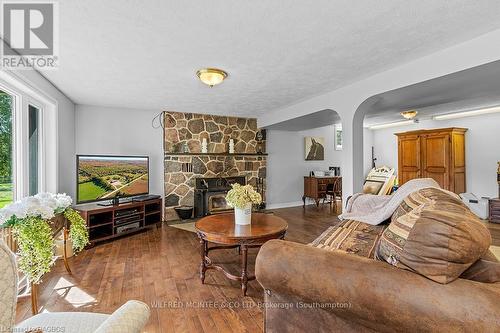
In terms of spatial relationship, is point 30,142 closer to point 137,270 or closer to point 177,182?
point 137,270

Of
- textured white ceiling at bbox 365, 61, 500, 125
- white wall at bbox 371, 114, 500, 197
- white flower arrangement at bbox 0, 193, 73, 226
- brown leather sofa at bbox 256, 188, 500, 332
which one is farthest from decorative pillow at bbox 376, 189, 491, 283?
white wall at bbox 371, 114, 500, 197

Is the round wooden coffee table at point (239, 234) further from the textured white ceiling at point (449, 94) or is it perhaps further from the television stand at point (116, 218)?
the textured white ceiling at point (449, 94)

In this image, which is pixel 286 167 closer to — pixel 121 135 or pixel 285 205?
pixel 285 205

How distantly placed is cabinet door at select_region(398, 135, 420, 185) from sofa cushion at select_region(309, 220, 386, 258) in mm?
4382

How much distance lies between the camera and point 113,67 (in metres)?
2.78

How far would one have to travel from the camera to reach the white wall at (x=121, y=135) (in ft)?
14.8

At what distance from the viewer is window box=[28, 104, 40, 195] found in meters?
3.04

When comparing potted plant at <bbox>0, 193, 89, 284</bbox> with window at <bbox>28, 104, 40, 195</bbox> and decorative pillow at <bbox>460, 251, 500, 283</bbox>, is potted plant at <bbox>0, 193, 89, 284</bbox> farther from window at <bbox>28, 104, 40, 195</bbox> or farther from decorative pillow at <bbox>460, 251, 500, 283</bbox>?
decorative pillow at <bbox>460, 251, 500, 283</bbox>

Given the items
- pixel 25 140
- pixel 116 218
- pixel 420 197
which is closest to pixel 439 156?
pixel 420 197

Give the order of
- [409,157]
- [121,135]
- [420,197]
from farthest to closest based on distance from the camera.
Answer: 1. [409,157]
2. [121,135]
3. [420,197]

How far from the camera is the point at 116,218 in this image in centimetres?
392

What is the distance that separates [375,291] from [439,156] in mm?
5836

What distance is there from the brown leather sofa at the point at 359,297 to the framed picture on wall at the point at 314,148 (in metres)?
5.97

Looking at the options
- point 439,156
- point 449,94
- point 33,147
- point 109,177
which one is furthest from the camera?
point 439,156
